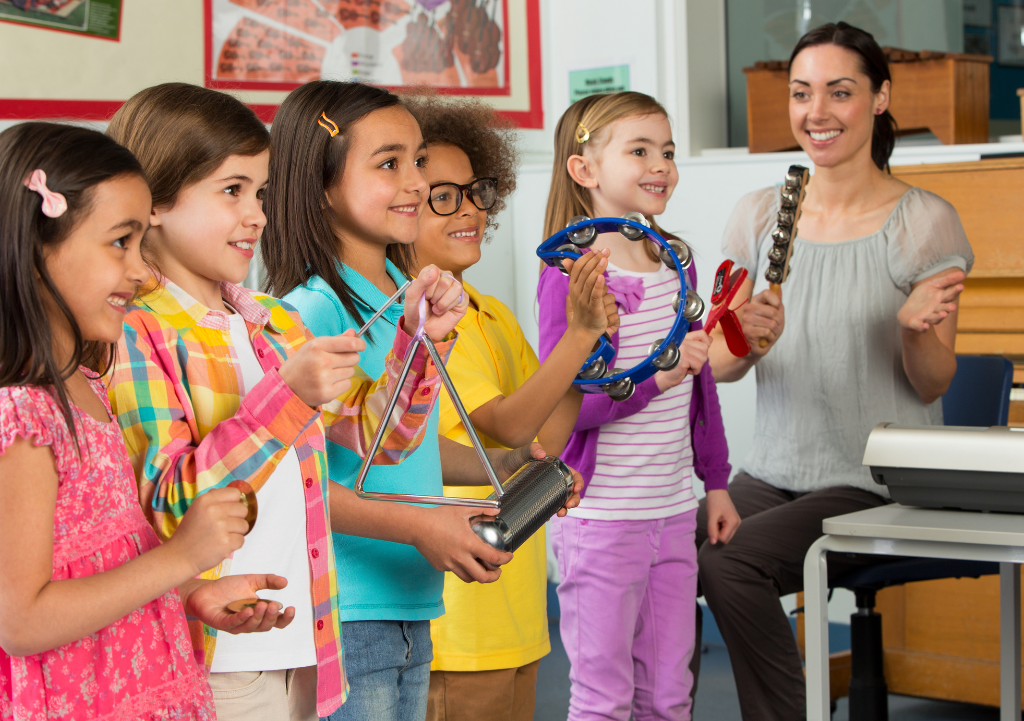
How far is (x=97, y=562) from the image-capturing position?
2.99ft

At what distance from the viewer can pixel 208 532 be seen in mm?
891

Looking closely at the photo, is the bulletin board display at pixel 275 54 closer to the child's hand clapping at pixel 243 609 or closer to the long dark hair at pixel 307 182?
the long dark hair at pixel 307 182

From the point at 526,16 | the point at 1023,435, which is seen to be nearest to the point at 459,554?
the point at 1023,435

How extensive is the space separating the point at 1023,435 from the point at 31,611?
4.22 ft

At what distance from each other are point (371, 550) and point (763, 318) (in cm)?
109

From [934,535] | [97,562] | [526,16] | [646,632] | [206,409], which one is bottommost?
[646,632]

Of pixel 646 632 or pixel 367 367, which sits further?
pixel 646 632

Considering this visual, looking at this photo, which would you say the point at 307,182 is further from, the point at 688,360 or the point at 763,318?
the point at 763,318

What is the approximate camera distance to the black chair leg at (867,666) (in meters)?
2.14

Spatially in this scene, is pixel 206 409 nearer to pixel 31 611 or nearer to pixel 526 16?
pixel 31 611

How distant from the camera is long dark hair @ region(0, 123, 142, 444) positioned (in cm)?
85

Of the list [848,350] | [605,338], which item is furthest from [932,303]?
[605,338]

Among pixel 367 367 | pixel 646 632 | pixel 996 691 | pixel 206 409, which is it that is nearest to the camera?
pixel 206 409

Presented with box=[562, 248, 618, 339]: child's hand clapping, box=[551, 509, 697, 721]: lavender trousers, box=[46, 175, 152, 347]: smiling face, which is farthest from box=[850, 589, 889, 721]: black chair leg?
box=[46, 175, 152, 347]: smiling face
